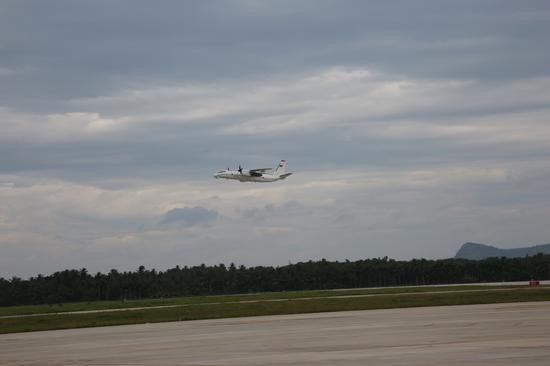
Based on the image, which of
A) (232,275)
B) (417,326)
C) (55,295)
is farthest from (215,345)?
(232,275)

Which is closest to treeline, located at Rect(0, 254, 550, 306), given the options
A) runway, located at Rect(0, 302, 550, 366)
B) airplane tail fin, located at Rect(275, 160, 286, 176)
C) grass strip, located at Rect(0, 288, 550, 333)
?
airplane tail fin, located at Rect(275, 160, 286, 176)

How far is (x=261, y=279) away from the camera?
16338 centimetres

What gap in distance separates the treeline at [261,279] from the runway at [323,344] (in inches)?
4210

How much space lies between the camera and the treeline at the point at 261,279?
152000 mm

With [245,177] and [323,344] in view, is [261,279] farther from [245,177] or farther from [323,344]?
[323,344]

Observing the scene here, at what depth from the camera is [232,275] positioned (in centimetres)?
16562

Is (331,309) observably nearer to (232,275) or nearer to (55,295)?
(55,295)

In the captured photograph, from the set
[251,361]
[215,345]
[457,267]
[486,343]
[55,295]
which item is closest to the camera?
[251,361]

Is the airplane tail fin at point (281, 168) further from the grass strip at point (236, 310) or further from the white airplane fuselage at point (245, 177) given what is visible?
the grass strip at point (236, 310)

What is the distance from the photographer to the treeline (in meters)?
152

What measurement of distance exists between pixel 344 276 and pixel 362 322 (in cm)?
12127

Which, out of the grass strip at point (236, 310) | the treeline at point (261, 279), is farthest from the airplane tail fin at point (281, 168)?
the grass strip at point (236, 310)

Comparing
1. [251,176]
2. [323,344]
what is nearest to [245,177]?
[251,176]

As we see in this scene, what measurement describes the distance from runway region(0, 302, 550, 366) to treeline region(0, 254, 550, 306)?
107 m
